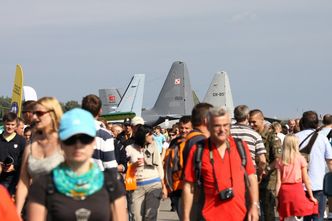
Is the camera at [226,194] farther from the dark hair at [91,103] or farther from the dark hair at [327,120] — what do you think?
the dark hair at [327,120]

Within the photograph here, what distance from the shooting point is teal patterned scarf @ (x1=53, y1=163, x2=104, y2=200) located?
190 inches

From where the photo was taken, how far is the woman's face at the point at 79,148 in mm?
4730

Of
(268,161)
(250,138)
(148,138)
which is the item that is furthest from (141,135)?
(250,138)

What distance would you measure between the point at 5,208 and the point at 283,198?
7.68m

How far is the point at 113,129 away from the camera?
18531mm

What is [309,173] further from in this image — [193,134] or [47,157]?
[47,157]

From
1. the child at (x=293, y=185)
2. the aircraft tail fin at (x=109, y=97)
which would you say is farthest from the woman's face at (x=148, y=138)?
the aircraft tail fin at (x=109, y=97)

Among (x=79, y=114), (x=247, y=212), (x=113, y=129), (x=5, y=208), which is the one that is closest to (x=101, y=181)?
(x=79, y=114)

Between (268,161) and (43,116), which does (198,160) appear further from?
(268,161)

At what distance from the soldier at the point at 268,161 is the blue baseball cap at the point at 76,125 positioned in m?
7.12

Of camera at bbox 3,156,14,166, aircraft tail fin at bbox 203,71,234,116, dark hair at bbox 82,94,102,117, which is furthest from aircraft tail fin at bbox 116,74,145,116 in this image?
dark hair at bbox 82,94,102,117

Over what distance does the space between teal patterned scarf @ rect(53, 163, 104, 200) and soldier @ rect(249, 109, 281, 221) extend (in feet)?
23.1

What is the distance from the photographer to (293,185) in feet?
38.3

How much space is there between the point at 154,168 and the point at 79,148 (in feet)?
26.6
